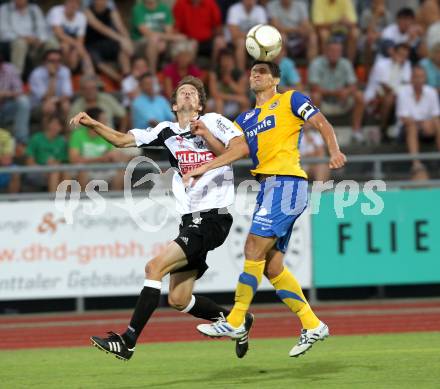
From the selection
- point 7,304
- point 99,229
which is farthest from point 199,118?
point 7,304

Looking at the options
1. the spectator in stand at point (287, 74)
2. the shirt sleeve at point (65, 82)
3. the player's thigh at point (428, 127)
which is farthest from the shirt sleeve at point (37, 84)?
the player's thigh at point (428, 127)

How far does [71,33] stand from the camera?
1641 cm

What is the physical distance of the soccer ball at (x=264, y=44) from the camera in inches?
348

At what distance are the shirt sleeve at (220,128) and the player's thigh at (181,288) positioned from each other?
3.68ft

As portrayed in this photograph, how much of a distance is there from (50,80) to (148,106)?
1.70 m

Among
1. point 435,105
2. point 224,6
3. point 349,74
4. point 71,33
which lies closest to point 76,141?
point 71,33

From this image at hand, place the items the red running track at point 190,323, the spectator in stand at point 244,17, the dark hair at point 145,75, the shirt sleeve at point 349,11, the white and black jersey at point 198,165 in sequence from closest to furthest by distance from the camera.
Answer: the white and black jersey at point 198,165
the red running track at point 190,323
the dark hair at point 145,75
the spectator in stand at point 244,17
the shirt sleeve at point 349,11

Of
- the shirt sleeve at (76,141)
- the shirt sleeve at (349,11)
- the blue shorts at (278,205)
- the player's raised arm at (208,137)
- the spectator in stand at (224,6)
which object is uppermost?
the spectator in stand at (224,6)

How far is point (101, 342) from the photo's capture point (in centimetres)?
808

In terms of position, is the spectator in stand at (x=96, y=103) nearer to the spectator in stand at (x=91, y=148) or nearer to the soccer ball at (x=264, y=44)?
the spectator in stand at (x=91, y=148)

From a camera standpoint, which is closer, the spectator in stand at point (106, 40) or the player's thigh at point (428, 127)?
the player's thigh at point (428, 127)

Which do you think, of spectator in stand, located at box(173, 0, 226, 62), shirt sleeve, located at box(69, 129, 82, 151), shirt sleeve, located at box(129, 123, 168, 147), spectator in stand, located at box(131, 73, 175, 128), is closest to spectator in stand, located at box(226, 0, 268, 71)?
spectator in stand, located at box(173, 0, 226, 62)

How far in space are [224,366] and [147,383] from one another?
1.05 metres

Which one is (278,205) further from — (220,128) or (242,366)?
(242,366)
